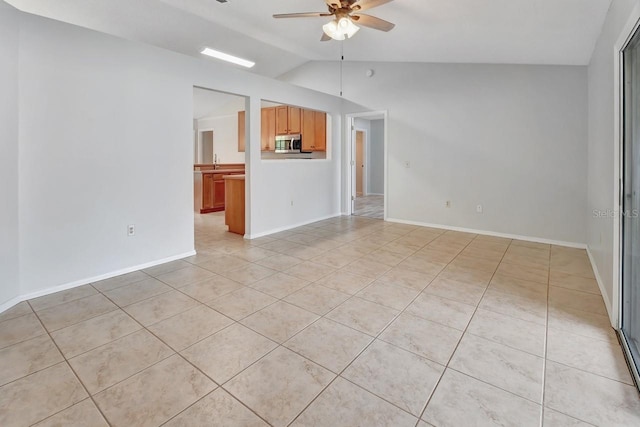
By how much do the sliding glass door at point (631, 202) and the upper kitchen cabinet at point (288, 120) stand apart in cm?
570

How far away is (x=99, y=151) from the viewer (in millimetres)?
3084

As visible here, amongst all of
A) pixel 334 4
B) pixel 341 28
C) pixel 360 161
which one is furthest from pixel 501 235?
pixel 360 161

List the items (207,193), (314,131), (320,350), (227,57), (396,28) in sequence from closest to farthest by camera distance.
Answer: (320,350) → (396,28) → (227,57) → (314,131) → (207,193)

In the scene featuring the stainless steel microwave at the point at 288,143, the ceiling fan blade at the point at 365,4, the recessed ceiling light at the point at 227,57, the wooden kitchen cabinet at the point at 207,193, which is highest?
the recessed ceiling light at the point at 227,57

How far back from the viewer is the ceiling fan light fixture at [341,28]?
2.91 metres

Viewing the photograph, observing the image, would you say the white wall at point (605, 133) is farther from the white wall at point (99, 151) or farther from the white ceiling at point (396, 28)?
the white wall at point (99, 151)

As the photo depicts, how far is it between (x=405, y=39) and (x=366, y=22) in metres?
1.35

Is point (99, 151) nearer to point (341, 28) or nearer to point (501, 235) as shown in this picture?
Answer: point (341, 28)

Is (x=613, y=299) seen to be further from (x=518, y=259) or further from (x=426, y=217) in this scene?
(x=426, y=217)

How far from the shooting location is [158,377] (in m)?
1.74

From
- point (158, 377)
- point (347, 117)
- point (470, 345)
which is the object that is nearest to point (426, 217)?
point (347, 117)

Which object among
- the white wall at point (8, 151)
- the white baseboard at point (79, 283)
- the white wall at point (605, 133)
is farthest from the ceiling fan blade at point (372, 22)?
the white baseboard at point (79, 283)

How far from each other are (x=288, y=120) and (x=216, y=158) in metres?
3.32

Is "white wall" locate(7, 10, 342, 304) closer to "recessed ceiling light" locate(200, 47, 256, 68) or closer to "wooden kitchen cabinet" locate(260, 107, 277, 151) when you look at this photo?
"recessed ceiling light" locate(200, 47, 256, 68)
